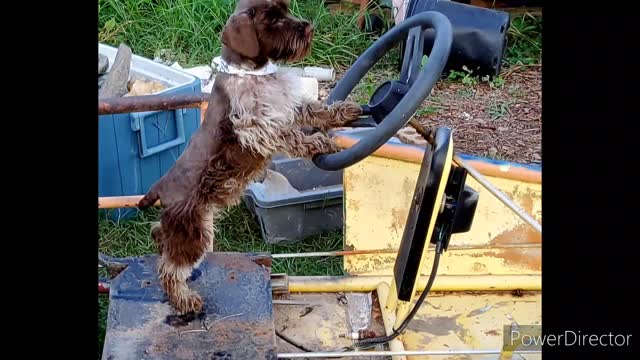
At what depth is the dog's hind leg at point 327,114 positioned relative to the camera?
2.70 metres

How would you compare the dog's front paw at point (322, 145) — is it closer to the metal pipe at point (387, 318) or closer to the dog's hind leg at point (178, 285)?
the dog's hind leg at point (178, 285)

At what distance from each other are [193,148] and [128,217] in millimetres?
1939

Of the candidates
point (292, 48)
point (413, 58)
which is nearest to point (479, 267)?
point (413, 58)

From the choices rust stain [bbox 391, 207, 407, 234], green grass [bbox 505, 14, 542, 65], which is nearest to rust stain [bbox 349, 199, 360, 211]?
rust stain [bbox 391, 207, 407, 234]

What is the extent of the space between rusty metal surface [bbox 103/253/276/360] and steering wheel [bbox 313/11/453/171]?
1.77ft

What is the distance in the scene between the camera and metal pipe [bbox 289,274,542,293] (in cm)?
329

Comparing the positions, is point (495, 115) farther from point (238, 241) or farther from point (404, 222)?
point (404, 222)

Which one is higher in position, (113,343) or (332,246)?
(113,343)

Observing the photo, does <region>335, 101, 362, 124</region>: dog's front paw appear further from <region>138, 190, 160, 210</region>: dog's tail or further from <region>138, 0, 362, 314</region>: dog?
<region>138, 190, 160, 210</region>: dog's tail

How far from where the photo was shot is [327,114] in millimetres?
2750

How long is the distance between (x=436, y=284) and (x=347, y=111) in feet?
2.97
